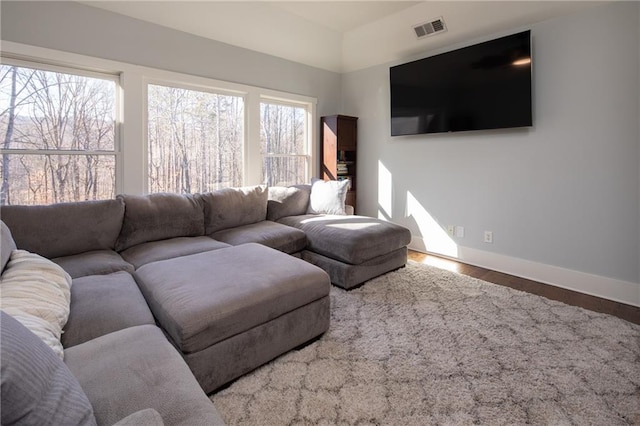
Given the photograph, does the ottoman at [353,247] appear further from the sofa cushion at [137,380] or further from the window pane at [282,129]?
the sofa cushion at [137,380]

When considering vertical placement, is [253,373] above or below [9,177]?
below

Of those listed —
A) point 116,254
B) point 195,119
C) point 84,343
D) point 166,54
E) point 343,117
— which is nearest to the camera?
point 84,343

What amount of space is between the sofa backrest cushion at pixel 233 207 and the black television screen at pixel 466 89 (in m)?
1.89

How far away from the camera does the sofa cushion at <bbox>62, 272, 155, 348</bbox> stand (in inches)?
52.8

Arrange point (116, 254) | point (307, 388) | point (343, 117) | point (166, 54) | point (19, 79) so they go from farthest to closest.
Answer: point (343, 117), point (166, 54), point (19, 79), point (116, 254), point (307, 388)

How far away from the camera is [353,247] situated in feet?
8.99

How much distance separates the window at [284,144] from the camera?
414cm

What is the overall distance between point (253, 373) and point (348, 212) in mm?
2680

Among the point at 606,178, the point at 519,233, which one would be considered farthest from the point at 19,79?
the point at 606,178

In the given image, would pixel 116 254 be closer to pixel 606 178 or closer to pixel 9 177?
pixel 9 177

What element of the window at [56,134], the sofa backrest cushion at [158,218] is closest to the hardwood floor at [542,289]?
the sofa backrest cushion at [158,218]

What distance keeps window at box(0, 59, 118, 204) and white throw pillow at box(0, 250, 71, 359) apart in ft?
4.71

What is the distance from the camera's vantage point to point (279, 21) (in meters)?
3.60

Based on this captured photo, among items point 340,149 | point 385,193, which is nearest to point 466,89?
point 385,193
